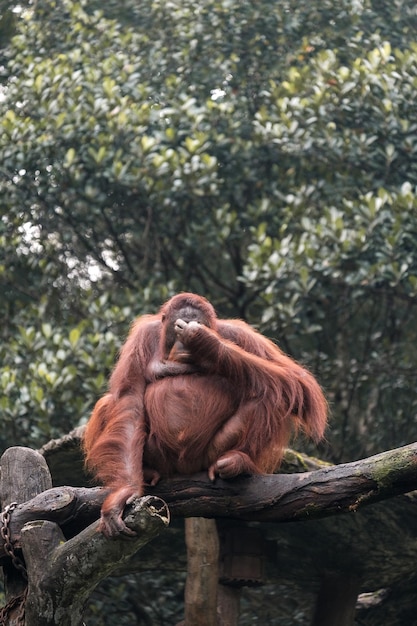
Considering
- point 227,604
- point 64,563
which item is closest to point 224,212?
point 227,604

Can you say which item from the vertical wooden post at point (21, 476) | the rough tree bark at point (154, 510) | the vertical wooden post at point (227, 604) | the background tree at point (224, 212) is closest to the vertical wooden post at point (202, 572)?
the vertical wooden post at point (227, 604)

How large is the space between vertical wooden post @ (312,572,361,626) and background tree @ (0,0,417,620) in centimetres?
272

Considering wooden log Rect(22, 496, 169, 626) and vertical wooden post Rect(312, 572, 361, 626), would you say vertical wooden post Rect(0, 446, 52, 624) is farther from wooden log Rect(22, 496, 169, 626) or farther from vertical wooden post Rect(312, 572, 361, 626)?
vertical wooden post Rect(312, 572, 361, 626)

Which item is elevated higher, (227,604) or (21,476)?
(21,476)

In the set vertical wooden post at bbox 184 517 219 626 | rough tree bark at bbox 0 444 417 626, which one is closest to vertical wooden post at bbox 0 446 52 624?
rough tree bark at bbox 0 444 417 626

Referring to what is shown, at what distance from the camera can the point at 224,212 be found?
10852mm

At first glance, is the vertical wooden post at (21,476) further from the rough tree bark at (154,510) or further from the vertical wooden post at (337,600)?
the vertical wooden post at (337,600)

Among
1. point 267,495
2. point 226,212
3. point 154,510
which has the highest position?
point 154,510

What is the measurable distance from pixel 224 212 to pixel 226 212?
0.19 feet

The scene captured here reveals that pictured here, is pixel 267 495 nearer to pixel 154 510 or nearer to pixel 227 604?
pixel 154 510

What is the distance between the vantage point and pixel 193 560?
7.03 meters

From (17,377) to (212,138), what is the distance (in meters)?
3.26

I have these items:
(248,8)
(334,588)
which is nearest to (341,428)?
(334,588)

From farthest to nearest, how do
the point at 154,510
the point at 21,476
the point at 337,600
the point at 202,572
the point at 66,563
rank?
1. the point at 337,600
2. the point at 202,572
3. the point at 21,476
4. the point at 66,563
5. the point at 154,510
